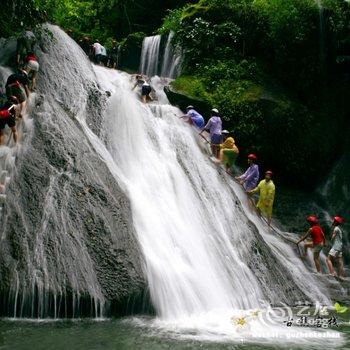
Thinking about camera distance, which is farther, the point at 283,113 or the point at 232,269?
A: the point at 283,113

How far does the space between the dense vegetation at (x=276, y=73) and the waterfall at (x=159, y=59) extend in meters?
0.59

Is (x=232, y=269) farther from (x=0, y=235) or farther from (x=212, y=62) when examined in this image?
(x=212, y=62)

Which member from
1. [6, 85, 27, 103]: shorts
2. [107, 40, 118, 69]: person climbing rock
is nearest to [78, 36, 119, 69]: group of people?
[107, 40, 118, 69]: person climbing rock

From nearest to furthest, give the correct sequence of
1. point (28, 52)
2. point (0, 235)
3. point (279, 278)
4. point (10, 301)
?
point (10, 301), point (0, 235), point (279, 278), point (28, 52)

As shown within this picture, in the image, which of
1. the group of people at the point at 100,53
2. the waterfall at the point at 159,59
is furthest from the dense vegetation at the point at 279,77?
the group of people at the point at 100,53

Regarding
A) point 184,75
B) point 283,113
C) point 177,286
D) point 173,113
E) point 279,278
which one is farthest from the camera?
point 184,75

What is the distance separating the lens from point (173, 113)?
14.5 metres

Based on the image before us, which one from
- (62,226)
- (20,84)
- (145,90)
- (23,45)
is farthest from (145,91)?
(62,226)

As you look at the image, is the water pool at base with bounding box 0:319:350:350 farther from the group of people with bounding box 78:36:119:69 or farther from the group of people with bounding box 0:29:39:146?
the group of people with bounding box 78:36:119:69

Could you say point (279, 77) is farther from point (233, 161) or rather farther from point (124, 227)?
point (124, 227)

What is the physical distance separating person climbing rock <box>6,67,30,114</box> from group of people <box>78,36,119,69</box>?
307 inches

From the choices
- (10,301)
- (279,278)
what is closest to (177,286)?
(10,301)

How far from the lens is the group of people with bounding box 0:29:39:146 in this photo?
912cm

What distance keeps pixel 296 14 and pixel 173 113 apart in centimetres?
649
